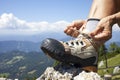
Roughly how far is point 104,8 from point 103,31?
11.1 inches

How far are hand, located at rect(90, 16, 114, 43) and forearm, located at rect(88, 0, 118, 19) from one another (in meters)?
0.08

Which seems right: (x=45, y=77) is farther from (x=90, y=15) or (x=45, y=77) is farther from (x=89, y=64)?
(x=90, y=15)

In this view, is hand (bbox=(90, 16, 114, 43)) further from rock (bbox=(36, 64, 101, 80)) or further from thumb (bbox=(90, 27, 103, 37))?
rock (bbox=(36, 64, 101, 80))

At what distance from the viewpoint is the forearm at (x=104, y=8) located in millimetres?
3654

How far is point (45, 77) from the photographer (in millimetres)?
3303

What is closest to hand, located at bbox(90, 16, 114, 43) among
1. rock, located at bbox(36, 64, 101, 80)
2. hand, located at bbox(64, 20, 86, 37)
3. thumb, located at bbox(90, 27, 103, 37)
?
thumb, located at bbox(90, 27, 103, 37)

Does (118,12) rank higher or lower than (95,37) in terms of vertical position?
higher

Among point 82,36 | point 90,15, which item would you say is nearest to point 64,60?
point 82,36

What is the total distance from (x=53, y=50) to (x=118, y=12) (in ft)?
3.12

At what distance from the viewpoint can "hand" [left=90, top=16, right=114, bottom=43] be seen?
355 cm

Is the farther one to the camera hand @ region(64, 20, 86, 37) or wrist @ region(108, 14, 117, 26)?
hand @ region(64, 20, 86, 37)

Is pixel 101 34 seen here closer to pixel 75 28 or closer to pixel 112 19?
pixel 112 19

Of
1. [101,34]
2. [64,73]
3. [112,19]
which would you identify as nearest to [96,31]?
[101,34]

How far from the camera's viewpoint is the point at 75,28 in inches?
161
